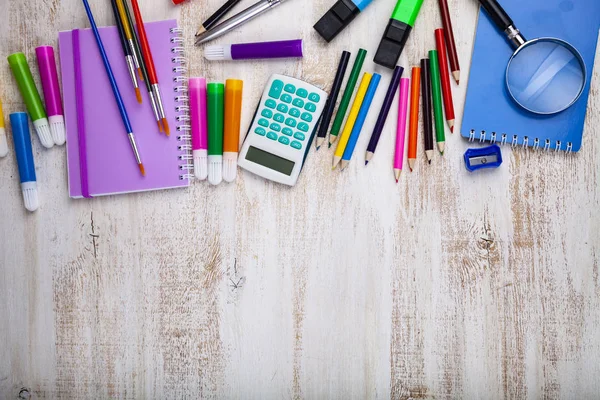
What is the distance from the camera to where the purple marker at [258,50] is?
0.82 m

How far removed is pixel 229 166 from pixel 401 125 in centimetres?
28

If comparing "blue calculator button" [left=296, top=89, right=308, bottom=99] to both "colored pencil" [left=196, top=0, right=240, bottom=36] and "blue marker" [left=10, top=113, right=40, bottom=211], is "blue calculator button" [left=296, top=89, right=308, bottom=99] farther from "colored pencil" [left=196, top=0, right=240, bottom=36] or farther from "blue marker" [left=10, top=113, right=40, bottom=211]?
"blue marker" [left=10, top=113, right=40, bottom=211]

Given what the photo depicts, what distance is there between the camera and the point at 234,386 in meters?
0.86

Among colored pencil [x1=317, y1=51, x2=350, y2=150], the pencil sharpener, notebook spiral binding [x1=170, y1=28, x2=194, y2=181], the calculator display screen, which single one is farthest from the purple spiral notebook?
the pencil sharpener

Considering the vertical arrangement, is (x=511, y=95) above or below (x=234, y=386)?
above

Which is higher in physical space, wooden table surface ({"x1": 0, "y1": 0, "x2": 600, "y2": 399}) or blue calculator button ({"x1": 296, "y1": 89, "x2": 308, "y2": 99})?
blue calculator button ({"x1": 296, "y1": 89, "x2": 308, "y2": 99})

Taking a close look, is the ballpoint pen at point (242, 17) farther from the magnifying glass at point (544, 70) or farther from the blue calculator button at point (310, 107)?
the magnifying glass at point (544, 70)

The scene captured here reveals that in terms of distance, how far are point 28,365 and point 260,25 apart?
676mm

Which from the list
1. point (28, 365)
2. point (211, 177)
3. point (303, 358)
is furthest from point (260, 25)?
point (28, 365)

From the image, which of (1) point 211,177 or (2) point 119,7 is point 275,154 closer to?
(1) point 211,177

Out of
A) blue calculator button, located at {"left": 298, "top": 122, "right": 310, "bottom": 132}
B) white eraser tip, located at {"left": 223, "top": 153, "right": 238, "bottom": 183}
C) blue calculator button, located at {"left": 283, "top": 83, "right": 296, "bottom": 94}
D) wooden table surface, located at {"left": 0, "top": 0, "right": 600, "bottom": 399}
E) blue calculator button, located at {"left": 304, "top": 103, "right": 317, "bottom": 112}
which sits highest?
blue calculator button, located at {"left": 283, "top": 83, "right": 296, "bottom": 94}

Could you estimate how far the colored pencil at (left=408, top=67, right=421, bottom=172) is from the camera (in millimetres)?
829

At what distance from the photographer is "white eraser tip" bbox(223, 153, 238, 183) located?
33.1 inches

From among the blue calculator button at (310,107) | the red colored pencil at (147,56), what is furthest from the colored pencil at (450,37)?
the red colored pencil at (147,56)
